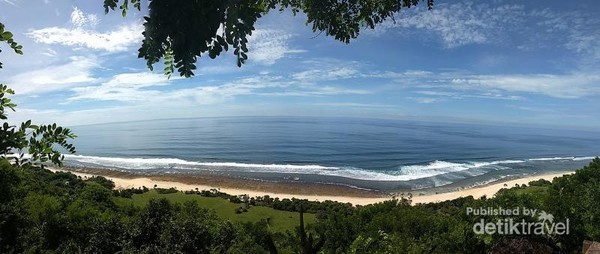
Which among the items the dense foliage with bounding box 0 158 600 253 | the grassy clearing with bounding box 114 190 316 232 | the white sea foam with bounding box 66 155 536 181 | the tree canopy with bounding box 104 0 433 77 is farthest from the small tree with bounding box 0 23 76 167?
the white sea foam with bounding box 66 155 536 181

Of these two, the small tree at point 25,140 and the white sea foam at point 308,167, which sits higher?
the small tree at point 25,140

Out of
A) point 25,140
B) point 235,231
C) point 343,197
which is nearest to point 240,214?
point 343,197

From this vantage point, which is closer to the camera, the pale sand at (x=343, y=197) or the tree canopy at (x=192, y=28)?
the tree canopy at (x=192, y=28)

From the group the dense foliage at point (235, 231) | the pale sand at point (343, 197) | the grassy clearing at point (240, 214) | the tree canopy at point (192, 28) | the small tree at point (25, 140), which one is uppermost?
the tree canopy at point (192, 28)

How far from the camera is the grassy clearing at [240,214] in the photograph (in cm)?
3894

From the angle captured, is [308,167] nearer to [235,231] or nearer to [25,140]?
[235,231]

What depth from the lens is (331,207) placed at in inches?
1665

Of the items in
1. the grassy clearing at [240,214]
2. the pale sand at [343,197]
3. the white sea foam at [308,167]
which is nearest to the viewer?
the grassy clearing at [240,214]

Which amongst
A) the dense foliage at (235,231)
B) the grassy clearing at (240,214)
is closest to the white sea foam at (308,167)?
the grassy clearing at (240,214)

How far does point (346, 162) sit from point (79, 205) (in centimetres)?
5572

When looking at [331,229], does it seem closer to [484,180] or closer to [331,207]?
[331,207]

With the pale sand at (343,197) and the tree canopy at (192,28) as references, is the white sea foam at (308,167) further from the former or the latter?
the tree canopy at (192,28)

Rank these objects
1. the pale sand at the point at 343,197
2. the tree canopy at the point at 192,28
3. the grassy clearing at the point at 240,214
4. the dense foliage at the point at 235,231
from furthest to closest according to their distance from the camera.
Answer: the pale sand at the point at 343,197 → the grassy clearing at the point at 240,214 → the dense foliage at the point at 235,231 → the tree canopy at the point at 192,28

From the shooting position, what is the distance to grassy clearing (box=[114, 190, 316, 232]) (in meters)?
38.9
